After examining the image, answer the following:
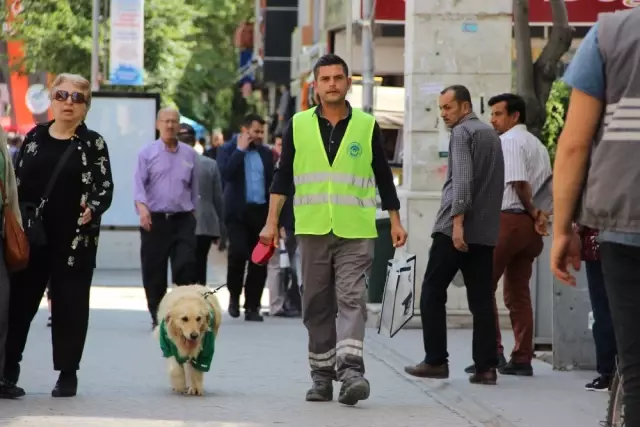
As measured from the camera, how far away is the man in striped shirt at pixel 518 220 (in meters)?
10.8

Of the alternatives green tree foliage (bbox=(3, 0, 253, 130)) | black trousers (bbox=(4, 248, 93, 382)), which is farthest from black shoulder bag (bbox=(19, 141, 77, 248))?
green tree foliage (bbox=(3, 0, 253, 130))

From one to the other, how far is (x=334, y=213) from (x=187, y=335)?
1.22m

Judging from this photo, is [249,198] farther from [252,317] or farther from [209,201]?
[252,317]

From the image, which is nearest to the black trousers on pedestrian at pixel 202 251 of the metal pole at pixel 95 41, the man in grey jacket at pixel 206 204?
the man in grey jacket at pixel 206 204

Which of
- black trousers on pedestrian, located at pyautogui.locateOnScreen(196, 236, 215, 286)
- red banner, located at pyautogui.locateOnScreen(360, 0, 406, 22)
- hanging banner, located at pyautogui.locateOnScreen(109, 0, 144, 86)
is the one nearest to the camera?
black trousers on pedestrian, located at pyautogui.locateOnScreen(196, 236, 215, 286)

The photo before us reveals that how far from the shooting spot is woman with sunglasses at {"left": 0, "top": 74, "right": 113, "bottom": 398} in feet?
30.7

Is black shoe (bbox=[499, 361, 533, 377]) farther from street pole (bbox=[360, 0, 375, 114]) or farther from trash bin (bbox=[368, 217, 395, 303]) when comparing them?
street pole (bbox=[360, 0, 375, 114])

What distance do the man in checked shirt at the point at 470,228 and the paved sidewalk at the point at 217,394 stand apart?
20.5 inches

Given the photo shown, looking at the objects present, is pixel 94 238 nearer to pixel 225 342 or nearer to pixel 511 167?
pixel 511 167

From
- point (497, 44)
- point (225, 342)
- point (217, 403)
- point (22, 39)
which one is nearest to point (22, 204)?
point (217, 403)

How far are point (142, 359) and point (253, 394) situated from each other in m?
2.32

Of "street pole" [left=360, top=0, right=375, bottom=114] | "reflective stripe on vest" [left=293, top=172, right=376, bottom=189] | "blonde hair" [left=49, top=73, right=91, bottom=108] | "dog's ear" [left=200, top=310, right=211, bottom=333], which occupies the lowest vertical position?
"dog's ear" [left=200, top=310, right=211, bottom=333]

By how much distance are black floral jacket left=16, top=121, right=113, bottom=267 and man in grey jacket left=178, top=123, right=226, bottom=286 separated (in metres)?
6.71

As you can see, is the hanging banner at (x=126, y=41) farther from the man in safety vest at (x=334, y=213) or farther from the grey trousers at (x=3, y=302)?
the grey trousers at (x=3, y=302)
